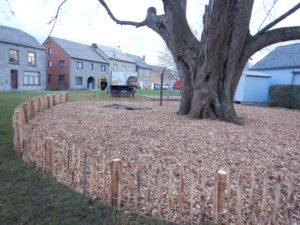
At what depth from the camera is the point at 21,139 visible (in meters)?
4.36

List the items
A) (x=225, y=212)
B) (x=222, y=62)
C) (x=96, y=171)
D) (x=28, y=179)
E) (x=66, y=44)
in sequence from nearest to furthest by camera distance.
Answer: (x=225, y=212) < (x=96, y=171) < (x=28, y=179) < (x=222, y=62) < (x=66, y=44)

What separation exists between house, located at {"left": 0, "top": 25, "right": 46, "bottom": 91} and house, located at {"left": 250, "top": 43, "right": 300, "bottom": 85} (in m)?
29.1

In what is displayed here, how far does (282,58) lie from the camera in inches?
846

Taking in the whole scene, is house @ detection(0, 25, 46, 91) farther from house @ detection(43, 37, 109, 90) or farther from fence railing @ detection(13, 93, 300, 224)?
fence railing @ detection(13, 93, 300, 224)

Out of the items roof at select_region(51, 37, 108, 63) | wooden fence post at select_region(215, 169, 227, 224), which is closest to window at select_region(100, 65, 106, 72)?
roof at select_region(51, 37, 108, 63)

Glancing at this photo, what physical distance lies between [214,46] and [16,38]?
30.9 m

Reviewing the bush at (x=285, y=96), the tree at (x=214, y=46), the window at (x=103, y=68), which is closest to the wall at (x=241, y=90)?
the bush at (x=285, y=96)

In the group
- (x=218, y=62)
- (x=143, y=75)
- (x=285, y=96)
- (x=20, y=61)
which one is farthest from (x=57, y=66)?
(x=218, y=62)

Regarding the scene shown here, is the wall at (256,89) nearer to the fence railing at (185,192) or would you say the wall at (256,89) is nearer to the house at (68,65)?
the fence railing at (185,192)

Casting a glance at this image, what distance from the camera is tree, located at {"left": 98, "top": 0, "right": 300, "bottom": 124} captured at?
717 cm

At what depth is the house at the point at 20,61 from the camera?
27.1 m

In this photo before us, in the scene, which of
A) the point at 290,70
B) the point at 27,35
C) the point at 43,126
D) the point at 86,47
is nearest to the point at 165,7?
the point at 43,126

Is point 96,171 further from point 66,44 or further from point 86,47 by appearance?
point 86,47

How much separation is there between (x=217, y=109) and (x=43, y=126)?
6.01 metres
